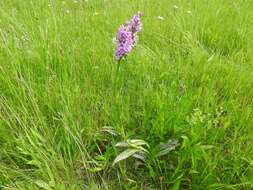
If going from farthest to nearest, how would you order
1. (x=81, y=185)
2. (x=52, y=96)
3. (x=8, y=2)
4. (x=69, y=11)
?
(x=8, y=2) → (x=69, y=11) → (x=52, y=96) → (x=81, y=185)

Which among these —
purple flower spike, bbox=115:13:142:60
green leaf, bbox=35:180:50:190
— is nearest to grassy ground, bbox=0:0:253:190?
green leaf, bbox=35:180:50:190

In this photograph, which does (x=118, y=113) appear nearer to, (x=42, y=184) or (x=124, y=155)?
(x=124, y=155)

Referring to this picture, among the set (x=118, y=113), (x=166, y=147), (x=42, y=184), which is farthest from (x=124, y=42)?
(x=42, y=184)

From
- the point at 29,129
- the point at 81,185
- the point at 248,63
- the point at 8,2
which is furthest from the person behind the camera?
the point at 8,2

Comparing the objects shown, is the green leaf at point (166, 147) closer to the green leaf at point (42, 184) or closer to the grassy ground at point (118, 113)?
the grassy ground at point (118, 113)

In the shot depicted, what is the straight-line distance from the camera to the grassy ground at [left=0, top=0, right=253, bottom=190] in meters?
1.15

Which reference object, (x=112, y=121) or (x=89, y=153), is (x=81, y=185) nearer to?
(x=89, y=153)

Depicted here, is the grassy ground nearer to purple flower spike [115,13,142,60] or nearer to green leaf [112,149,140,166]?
green leaf [112,149,140,166]

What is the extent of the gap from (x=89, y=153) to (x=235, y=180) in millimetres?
547

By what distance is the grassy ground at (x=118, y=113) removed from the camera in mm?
1152

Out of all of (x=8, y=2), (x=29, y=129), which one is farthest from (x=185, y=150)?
(x=8, y=2)

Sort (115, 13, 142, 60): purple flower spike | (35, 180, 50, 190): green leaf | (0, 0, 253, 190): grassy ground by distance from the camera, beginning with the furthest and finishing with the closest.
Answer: (115, 13, 142, 60): purple flower spike
(0, 0, 253, 190): grassy ground
(35, 180, 50, 190): green leaf

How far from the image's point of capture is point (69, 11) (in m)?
2.59

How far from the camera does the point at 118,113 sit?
1345 millimetres
